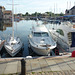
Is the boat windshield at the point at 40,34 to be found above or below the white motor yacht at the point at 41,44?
above

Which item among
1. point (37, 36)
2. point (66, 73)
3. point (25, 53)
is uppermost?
point (37, 36)

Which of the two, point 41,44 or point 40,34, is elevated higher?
point 40,34

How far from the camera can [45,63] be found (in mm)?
7309

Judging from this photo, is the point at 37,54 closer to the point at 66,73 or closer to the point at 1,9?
the point at 66,73

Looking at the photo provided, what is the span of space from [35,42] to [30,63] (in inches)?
275

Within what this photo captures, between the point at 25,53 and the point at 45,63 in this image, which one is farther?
the point at 25,53

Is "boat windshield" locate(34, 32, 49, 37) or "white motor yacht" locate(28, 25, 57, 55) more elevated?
"boat windshield" locate(34, 32, 49, 37)

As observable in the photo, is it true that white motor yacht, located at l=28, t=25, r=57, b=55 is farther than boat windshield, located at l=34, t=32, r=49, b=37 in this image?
No

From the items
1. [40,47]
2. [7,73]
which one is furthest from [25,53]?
[7,73]

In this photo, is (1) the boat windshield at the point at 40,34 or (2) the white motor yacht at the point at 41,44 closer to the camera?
(2) the white motor yacht at the point at 41,44

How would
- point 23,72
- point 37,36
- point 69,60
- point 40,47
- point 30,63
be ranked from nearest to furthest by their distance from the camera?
point 23,72, point 30,63, point 69,60, point 40,47, point 37,36

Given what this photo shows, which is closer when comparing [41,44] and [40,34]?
[41,44]

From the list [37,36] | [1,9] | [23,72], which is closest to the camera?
[23,72]

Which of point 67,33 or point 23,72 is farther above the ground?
point 67,33
